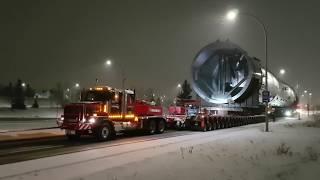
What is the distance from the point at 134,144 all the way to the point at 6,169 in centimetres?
832

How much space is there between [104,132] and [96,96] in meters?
2.45

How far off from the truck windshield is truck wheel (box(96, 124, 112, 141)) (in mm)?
1770

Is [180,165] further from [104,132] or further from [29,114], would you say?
[29,114]

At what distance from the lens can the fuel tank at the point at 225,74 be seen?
37531 millimetres

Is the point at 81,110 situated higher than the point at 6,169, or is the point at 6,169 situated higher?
the point at 81,110

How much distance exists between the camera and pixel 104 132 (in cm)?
2295

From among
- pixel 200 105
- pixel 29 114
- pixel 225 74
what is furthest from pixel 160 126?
pixel 29 114

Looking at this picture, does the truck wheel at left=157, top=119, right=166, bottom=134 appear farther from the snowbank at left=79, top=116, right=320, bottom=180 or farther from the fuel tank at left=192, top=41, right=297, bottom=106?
the snowbank at left=79, top=116, right=320, bottom=180

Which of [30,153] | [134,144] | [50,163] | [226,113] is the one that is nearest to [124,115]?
[134,144]

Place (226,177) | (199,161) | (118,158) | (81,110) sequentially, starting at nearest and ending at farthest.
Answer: (226,177), (199,161), (118,158), (81,110)

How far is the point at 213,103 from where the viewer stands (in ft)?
125

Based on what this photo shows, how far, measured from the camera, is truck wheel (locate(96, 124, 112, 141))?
74.0 feet

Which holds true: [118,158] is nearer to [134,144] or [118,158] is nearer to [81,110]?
[134,144]

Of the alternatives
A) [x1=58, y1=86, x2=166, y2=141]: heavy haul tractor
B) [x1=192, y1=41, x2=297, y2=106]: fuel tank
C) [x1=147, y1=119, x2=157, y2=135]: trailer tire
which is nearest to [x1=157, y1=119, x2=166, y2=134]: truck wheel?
[x1=58, y1=86, x2=166, y2=141]: heavy haul tractor
